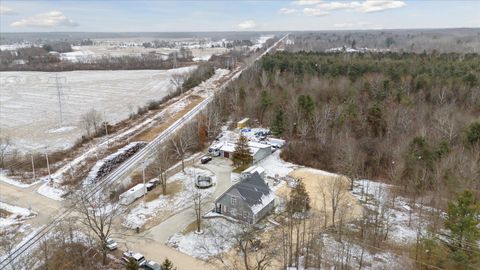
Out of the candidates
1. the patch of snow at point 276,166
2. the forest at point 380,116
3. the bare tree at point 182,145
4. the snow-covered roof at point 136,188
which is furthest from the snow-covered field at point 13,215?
the forest at point 380,116

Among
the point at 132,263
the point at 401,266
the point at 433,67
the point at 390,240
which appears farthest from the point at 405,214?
the point at 433,67

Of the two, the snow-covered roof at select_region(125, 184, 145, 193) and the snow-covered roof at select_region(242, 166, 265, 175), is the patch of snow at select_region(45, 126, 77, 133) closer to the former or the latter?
the snow-covered roof at select_region(125, 184, 145, 193)

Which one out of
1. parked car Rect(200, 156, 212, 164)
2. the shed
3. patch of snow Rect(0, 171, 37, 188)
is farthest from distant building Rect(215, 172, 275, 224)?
the shed

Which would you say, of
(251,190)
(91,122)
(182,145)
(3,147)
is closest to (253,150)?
(182,145)

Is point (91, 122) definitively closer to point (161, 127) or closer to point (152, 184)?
point (161, 127)

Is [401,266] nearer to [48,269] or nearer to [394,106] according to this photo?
[48,269]

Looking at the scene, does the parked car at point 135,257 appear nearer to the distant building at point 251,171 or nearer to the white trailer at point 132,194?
the white trailer at point 132,194
